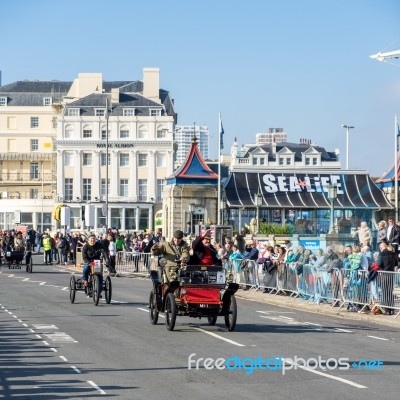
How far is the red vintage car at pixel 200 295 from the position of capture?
20344 millimetres

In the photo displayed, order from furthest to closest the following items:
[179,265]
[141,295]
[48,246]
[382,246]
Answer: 1. [48,246]
2. [141,295]
3. [382,246]
4. [179,265]

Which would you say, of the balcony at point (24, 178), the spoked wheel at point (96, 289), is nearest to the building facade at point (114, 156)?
the balcony at point (24, 178)

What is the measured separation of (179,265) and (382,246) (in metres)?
5.98

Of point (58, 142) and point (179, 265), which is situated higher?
point (58, 142)

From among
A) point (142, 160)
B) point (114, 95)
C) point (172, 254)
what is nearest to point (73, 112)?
point (114, 95)

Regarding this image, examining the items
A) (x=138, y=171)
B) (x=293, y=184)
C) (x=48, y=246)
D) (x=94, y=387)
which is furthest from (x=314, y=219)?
(x=138, y=171)

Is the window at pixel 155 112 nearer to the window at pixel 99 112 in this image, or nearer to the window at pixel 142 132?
the window at pixel 142 132

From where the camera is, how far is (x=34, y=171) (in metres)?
125

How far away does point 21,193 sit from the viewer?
12350 cm

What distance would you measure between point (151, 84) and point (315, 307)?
301 ft

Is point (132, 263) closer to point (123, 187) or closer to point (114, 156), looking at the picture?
point (123, 187)

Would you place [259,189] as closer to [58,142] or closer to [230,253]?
[230,253]

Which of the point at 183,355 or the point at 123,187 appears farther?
the point at 123,187

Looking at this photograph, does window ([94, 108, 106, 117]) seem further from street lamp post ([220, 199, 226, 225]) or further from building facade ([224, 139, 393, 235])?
street lamp post ([220, 199, 226, 225])
